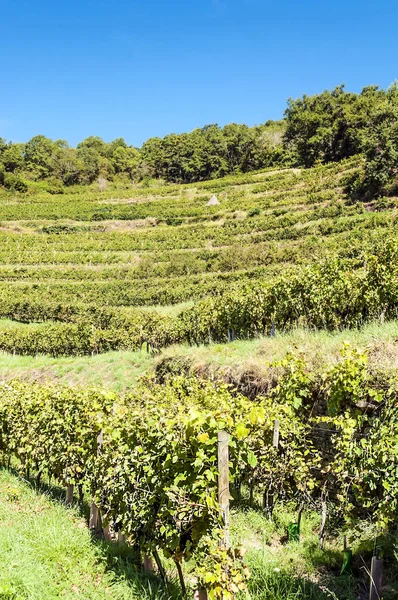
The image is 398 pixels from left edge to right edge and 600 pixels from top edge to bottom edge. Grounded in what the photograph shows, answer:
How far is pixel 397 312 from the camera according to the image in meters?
9.45

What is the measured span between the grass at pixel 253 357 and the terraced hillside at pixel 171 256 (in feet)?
6.80

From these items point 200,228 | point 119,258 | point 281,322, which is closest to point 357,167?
point 200,228

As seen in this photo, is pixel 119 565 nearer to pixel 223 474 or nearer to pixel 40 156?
pixel 223 474

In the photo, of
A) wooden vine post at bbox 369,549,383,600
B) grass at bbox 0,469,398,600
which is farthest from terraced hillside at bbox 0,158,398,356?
wooden vine post at bbox 369,549,383,600

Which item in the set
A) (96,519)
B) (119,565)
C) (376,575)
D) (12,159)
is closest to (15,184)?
(12,159)

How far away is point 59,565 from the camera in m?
3.91

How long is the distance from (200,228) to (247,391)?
41246 mm

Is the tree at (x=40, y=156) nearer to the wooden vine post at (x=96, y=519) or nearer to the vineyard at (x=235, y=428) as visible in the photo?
the vineyard at (x=235, y=428)

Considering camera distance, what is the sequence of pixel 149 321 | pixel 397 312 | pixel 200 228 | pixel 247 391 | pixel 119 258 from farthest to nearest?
pixel 200 228 < pixel 119 258 < pixel 149 321 < pixel 397 312 < pixel 247 391

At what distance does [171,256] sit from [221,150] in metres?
54.6

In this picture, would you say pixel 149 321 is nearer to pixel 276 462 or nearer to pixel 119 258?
pixel 276 462

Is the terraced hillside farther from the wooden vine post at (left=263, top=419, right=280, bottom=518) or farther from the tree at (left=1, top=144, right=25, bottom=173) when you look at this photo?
the tree at (left=1, top=144, right=25, bottom=173)

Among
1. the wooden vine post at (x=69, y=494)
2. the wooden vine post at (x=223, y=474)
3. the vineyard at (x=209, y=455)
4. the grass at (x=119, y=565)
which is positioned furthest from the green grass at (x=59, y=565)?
the wooden vine post at (x=223, y=474)

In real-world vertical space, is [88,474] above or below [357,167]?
below
